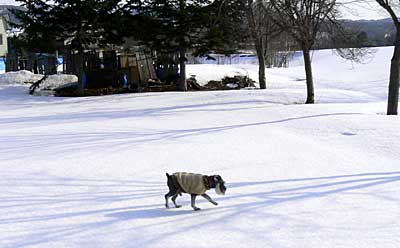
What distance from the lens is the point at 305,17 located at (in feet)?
61.3

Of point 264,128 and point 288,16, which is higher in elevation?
point 288,16

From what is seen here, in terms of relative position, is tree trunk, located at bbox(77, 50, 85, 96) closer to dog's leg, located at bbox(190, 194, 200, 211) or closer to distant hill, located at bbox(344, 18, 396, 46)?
distant hill, located at bbox(344, 18, 396, 46)

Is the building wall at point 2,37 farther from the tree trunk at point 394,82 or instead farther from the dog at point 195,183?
the dog at point 195,183

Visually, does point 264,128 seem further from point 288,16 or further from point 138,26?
point 138,26

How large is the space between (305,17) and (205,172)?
43.4 ft

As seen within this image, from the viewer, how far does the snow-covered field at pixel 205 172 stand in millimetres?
4613

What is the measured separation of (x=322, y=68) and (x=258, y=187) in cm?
4811

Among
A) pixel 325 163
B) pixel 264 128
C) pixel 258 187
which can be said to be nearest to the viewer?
pixel 258 187

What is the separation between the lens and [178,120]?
44.6 feet

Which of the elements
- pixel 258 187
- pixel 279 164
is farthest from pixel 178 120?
pixel 258 187

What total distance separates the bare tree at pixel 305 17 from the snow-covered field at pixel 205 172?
466cm

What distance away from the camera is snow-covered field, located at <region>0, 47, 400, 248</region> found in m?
4.61

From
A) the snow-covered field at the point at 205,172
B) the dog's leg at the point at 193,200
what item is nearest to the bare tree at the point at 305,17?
the snow-covered field at the point at 205,172

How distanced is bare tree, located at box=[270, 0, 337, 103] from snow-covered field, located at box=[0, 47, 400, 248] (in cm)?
466
